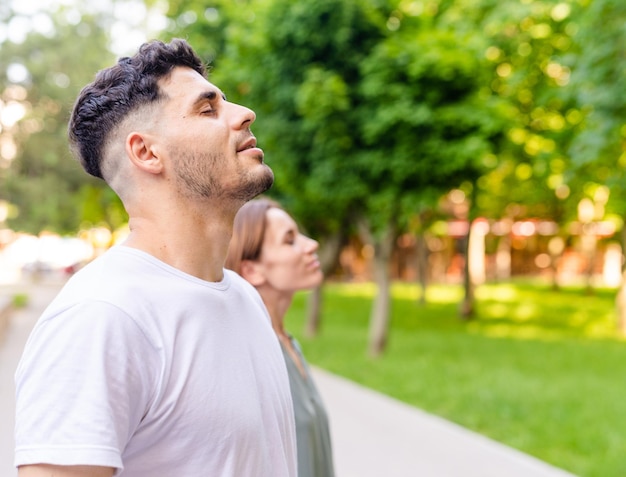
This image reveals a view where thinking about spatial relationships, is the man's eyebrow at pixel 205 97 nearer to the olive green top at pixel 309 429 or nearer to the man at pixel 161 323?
the man at pixel 161 323

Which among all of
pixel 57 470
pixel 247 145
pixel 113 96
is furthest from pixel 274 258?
pixel 57 470

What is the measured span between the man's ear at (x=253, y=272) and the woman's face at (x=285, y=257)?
0.6 inches

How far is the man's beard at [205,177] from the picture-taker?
4.77 ft

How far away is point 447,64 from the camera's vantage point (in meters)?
11.7

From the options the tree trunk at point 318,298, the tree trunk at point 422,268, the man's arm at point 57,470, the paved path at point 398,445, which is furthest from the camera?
the tree trunk at point 422,268

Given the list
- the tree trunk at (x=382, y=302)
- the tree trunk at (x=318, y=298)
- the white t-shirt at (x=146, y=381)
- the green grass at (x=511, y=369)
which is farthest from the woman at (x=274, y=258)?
the tree trunk at (x=318, y=298)

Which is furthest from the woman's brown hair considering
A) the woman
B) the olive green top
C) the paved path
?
→ the paved path

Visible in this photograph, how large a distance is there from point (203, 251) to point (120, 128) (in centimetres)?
26

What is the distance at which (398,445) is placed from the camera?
7277 mm

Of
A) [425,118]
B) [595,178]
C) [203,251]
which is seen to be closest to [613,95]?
[425,118]

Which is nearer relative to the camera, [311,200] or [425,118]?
[425,118]

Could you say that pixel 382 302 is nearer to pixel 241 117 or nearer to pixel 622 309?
pixel 622 309

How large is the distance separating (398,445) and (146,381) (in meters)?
6.30

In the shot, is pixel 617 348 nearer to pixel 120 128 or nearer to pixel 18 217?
pixel 120 128
